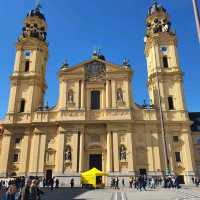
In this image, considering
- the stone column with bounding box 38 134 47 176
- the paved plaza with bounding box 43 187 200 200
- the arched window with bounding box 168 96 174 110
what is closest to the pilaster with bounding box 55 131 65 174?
the stone column with bounding box 38 134 47 176

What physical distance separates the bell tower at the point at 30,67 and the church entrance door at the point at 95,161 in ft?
35.9

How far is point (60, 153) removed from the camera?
114ft

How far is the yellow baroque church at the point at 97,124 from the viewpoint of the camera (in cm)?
3453

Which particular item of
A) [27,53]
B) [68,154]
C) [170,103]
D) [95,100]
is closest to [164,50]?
[170,103]

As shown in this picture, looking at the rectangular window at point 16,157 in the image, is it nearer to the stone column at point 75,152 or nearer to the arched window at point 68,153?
the arched window at point 68,153

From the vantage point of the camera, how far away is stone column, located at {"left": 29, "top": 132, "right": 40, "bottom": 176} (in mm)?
34525

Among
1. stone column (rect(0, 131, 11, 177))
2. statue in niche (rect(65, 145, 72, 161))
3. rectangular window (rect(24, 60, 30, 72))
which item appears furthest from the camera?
rectangular window (rect(24, 60, 30, 72))

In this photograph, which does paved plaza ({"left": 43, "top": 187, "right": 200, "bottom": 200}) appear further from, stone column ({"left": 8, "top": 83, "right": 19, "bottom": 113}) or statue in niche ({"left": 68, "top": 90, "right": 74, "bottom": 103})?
stone column ({"left": 8, "top": 83, "right": 19, "bottom": 113})

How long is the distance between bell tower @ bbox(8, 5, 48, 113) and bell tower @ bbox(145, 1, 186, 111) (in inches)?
671

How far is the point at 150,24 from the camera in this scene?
4566 cm

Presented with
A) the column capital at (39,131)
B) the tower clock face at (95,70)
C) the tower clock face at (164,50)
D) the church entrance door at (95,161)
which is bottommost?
the church entrance door at (95,161)

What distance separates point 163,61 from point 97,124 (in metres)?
14.7

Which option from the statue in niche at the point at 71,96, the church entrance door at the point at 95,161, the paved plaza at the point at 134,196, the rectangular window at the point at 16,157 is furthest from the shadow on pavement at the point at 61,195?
the statue in niche at the point at 71,96

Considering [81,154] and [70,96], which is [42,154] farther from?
[70,96]
